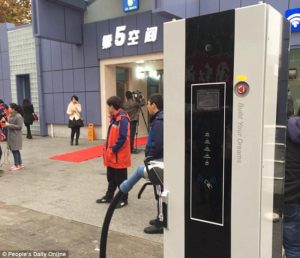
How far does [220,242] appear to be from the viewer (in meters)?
1.64

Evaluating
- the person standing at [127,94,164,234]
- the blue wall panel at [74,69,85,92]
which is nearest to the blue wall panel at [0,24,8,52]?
the blue wall panel at [74,69,85,92]

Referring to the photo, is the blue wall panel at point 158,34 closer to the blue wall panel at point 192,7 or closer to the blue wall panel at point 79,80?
the blue wall panel at point 192,7

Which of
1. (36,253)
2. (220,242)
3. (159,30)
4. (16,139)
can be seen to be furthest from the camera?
(159,30)

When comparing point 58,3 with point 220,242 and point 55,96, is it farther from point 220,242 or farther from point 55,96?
point 220,242

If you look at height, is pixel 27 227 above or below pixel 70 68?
below

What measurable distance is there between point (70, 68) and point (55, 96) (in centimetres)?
130

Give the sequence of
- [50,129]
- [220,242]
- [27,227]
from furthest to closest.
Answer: [50,129]
[27,227]
[220,242]

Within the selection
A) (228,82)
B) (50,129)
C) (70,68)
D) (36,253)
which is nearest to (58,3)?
(70,68)

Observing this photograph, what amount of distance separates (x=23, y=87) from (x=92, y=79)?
14.3ft

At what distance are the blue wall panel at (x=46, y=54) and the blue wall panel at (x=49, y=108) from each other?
1.05 meters

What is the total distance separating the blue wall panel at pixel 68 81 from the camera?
12109 millimetres

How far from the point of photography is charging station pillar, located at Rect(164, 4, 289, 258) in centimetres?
146

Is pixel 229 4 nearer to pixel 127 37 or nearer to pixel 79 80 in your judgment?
pixel 127 37

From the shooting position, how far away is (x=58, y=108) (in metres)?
12.7
